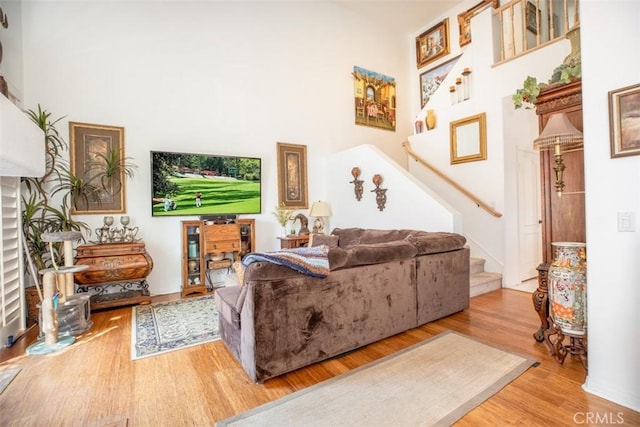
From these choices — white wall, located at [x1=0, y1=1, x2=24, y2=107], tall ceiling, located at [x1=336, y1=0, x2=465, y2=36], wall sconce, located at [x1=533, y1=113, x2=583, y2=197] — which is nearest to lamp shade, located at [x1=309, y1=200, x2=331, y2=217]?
wall sconce, located at [x1=533, y1=113, x2=583, y2=197]

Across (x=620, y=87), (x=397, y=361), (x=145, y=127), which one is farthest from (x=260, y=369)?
(x=145, y=127)

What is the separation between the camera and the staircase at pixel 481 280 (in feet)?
13.4

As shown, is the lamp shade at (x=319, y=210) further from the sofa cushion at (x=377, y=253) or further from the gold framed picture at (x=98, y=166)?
the gold framed picture at (x=98, y=166)

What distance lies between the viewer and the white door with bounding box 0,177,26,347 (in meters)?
2.74

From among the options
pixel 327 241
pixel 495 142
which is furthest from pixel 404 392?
pixel 495 142

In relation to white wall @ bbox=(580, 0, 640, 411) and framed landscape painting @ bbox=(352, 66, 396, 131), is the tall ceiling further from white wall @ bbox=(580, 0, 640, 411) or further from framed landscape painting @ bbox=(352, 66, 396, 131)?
white wall @ bbox=(580, 0, 640, 411)

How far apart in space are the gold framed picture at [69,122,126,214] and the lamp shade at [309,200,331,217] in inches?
115

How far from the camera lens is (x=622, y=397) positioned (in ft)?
5.76

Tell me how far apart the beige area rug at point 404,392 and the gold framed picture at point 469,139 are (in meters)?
3.52

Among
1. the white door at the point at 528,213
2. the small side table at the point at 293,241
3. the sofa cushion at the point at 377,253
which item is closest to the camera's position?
the sofa cushion at the point at 377,253

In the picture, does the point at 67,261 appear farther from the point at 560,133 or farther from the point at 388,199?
the point at 560,133

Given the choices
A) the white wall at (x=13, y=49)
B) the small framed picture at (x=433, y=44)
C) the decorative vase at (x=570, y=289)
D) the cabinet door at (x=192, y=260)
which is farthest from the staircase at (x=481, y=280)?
the white wall at (x=13, y=49)

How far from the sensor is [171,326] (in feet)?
10.2

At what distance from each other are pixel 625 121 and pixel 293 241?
4145mm
